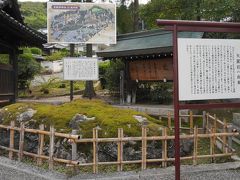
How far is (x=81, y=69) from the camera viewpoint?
475 inches

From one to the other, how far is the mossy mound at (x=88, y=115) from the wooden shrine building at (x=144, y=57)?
20.4 feet

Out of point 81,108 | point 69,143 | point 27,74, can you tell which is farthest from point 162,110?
point 27,74

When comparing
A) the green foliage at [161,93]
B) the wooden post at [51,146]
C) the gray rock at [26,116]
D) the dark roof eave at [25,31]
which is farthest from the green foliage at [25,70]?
the wooden post at [51,146]

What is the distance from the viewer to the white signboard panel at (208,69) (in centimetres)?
546

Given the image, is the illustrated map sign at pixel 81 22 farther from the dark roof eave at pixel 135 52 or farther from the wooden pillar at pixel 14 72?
the wooden pillar at pixel 14 72

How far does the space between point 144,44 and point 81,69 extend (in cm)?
442

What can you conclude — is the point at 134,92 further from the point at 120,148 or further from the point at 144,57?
the point at 120,148

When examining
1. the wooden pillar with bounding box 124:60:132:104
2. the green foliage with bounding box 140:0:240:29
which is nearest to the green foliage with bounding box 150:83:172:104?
the wooden pillar with bounding box 124:60:132:104

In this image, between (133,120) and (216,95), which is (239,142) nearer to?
(133,120)

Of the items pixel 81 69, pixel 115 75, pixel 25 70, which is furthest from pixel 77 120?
pixel 25 70

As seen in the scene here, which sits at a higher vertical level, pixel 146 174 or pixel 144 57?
pixel 144 57

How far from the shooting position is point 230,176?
252 inches

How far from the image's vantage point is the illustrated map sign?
44.2 feet

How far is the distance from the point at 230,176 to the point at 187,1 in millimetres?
10974
